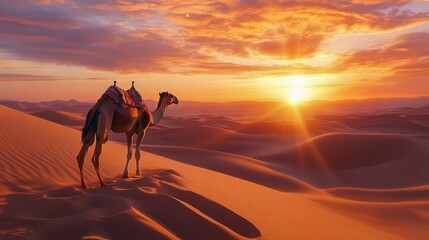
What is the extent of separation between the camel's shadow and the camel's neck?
9.92 ft

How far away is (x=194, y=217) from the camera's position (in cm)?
581

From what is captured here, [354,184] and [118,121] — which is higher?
[118,121]

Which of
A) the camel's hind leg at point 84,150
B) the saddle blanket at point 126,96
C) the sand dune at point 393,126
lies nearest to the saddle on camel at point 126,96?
the saddle blanket at point 126,96

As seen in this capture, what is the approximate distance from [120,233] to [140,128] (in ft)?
15.1

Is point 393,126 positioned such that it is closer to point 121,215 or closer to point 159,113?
point 159,113

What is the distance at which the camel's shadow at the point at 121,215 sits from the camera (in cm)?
490

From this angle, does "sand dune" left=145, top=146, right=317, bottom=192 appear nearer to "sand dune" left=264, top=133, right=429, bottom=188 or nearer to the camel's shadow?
"sand dune" left=264, top=133, right=429, bottom=188

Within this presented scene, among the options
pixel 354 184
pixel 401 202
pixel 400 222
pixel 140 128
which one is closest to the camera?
pixel 140 128

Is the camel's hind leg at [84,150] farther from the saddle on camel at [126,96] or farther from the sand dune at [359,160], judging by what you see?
the sand dune at [359,160]

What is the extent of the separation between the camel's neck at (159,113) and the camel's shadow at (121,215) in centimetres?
302

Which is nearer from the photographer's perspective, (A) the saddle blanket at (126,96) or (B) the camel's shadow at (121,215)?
(B) the camel's shadow at (121,215)

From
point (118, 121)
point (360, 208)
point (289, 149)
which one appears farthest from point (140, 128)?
point (289, 149)

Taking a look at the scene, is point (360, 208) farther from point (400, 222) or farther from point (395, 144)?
point (395, 144)

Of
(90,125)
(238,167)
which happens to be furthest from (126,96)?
(238,167)
